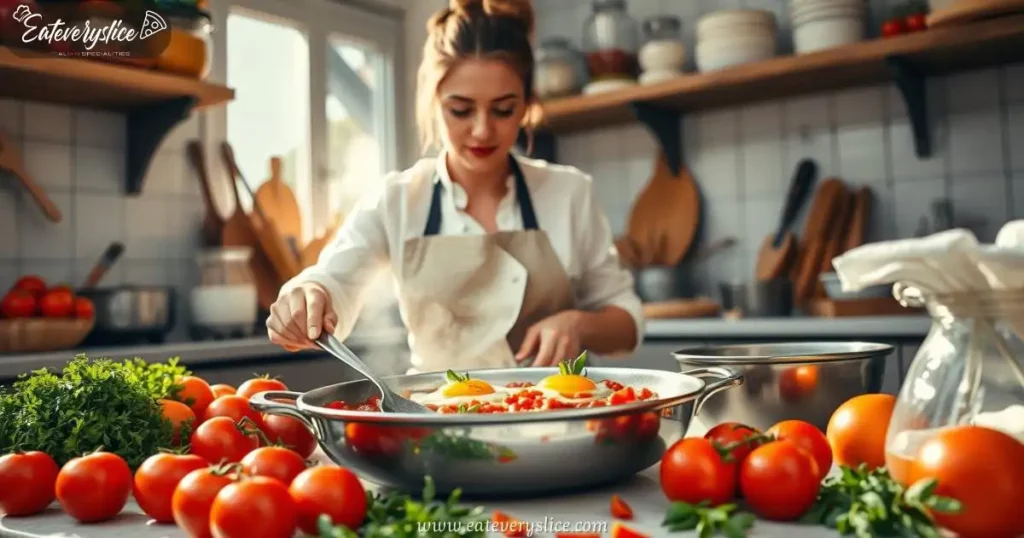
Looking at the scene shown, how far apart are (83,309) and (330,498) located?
5.90 feet

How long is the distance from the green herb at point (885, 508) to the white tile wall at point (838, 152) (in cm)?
232

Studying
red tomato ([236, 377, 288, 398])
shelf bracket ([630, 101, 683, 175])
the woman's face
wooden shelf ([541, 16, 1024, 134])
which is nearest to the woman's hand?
red tomato ([236, 377, 288, 398])

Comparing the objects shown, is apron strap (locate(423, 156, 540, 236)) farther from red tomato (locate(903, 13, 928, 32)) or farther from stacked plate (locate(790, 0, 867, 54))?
red tomato (locate(903, 13, 928, 32))

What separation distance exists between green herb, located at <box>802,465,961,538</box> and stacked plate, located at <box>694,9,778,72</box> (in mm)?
2353

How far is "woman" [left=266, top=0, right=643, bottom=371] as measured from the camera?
1.64m

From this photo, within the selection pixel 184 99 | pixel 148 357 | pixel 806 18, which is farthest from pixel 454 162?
pixel 806 18

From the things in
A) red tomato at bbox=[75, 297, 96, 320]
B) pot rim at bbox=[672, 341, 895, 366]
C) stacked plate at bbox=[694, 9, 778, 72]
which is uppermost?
stacked plate at bbox=[694, 9, 778, 72]

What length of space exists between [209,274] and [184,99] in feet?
1.69

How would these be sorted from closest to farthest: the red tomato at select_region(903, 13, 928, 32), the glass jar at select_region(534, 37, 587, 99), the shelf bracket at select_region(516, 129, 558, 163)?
1. the red tomato at select_region(903, 13, 928, 32)
2. the glass jar at select_region(534, 37, 587, 99)
3. the shelf bracket at select_region(516, 129, 558, 163)

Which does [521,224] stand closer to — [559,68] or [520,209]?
Answer: [520,209]

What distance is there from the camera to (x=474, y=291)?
179cm

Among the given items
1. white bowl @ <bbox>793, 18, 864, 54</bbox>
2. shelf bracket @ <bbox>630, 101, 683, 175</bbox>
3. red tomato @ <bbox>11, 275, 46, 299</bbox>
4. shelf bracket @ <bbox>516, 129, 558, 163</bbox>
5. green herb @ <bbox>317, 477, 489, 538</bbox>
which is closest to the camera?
green herb @ <bbox>317, 477, 489, 538</bbox>

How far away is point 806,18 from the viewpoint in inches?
106

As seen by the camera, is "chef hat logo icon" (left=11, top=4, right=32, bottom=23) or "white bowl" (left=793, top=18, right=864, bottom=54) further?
"white bowl" (left=793, top=18, right=864, bottom=54)
